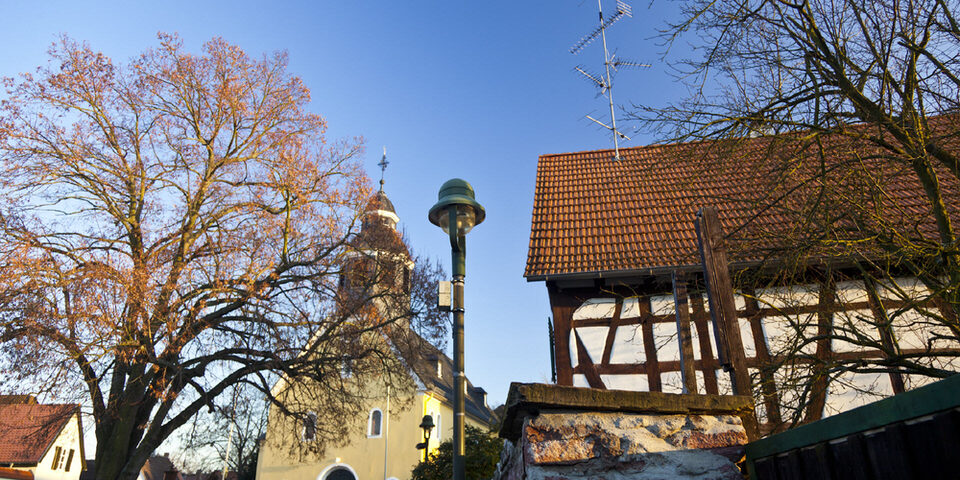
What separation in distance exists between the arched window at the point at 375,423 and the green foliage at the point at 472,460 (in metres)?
10.2

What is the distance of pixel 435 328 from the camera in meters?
13.6

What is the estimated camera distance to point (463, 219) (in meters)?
5.90

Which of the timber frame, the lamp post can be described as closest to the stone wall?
the lamp post

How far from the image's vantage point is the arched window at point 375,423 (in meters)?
26.8

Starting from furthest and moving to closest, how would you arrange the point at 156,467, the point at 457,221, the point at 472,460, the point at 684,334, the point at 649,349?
the point at 156,467
the point at 472,460
the point at 649,349
the point at 684,334
the point at 457,221

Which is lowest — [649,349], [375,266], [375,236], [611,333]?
[649,349]

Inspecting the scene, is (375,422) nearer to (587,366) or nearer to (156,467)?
(587,366)

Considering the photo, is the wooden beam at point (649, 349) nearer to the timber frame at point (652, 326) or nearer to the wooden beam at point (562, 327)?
the timber frame at point (652, 326)

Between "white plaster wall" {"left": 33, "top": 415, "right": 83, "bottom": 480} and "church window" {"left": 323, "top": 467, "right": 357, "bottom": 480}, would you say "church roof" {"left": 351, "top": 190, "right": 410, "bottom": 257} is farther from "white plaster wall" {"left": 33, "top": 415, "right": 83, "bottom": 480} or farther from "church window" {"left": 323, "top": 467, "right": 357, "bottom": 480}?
"white plaster wall" {"left": 33, "top": 415, "right": 83, "bottom": 480}

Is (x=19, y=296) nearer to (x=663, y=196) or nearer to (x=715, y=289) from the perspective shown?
(x=715, y=289)

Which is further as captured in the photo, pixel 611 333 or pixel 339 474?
pixel 339 474

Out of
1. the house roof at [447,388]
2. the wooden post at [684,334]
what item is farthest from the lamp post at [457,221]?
the house roof at [447,388]

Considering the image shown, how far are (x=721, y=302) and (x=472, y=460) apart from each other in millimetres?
12422

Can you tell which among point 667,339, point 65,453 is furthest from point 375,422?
point 667,339
